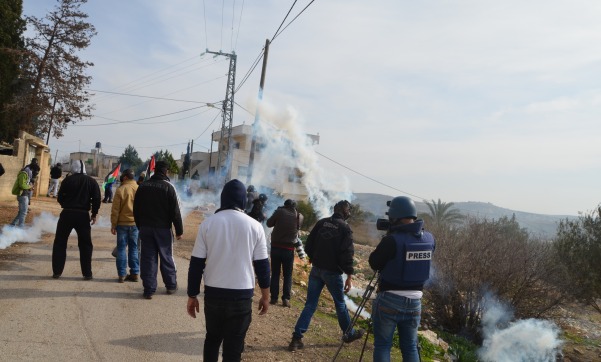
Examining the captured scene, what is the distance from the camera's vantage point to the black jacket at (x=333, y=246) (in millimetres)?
5934

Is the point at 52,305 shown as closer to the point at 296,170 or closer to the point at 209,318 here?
the point at 209,318

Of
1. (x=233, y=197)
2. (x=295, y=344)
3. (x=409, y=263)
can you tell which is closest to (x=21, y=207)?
(x=295, y=344)

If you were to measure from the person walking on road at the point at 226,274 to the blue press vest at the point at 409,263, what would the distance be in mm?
1289

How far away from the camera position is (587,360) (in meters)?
14.6

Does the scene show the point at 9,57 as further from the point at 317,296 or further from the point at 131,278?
the point at 317,296

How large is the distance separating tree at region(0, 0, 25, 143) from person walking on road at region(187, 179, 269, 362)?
974 inches

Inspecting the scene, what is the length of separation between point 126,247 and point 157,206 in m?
1.25

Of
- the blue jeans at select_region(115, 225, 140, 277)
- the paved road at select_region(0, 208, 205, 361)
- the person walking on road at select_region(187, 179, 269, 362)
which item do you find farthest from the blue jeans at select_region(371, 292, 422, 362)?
the blue jeans at select_region(115, 225, 140, 277)

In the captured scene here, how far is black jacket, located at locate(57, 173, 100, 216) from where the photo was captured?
6996 millimetres

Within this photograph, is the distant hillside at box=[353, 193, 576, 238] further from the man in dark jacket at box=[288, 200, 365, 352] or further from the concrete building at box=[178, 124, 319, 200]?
the concrete building at box=[178, 124, 319, 200]

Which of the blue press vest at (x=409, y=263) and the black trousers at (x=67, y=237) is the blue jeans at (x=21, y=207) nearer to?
the black trousers at (x=67, y=237)

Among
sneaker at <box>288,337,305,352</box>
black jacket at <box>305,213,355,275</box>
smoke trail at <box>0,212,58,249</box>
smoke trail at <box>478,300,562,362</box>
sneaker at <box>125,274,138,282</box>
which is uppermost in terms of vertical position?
black jacket at <box>305,213,355,275</box>

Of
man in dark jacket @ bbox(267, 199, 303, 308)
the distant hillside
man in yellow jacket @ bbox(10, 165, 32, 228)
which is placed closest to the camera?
man in dark jacket @ bbox(267, 199, 303, 308)

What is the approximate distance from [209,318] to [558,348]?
13487 millimetres
